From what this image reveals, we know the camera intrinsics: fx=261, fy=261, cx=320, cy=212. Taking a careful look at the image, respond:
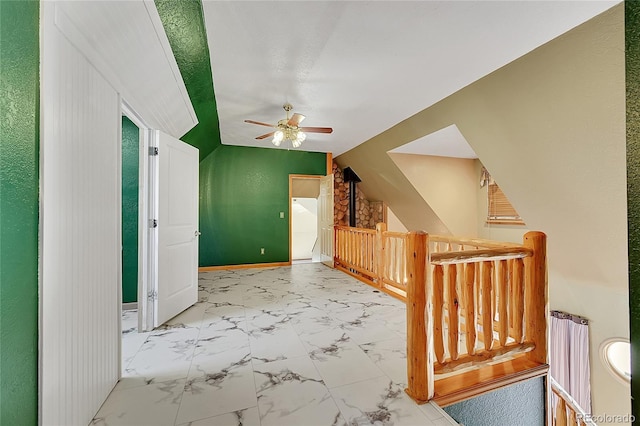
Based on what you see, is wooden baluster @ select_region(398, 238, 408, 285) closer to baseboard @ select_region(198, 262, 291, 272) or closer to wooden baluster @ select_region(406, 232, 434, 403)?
wooden baluster @ select_region(406, 232, 434, 403)

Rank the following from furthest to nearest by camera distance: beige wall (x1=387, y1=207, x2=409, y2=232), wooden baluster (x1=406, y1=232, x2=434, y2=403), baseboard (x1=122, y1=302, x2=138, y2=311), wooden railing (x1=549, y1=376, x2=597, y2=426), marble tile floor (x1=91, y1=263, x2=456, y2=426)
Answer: beige wall (x1=387, y1=207, x2=409, y2=232) < baseboard (x1=122, y1=302, x2=138, y2=311) < wooden railing (x1=549, y1=376, x2=597, y2=426) < wooden baluster (x1=406, y1=232, x2=434, y2=403) < marble tile floor (x1=91, y1=263, x2=456, y2=426)

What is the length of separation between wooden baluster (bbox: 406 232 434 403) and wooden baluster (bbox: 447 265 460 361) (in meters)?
0.25

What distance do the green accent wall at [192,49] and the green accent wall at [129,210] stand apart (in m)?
0.69

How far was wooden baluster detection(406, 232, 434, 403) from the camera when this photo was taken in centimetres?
157

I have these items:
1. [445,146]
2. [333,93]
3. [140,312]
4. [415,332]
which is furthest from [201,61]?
[445,146]

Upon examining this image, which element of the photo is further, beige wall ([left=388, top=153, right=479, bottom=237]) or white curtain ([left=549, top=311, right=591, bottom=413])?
beige wall ([left=388, top=153, right=479, bottom=237])

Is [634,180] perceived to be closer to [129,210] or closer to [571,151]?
[571,151]

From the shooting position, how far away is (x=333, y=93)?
9.55 feet

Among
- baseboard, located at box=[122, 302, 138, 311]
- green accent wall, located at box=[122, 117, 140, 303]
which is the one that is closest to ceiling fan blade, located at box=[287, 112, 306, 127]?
green accent wall, located at box=[122, 117, 140, 303]

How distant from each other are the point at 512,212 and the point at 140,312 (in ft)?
17.5

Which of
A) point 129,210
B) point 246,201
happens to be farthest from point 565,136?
point 246,201

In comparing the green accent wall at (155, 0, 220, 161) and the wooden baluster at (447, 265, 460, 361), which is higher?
the green accent wall at (155, 0, 220, 161)

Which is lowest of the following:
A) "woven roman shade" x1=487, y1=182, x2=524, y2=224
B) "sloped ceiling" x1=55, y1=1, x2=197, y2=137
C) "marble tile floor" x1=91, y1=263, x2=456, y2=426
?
"marble tile floor" x1=91, y1=263, x2=456, y2=426

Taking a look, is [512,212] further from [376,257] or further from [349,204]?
[349,204]
